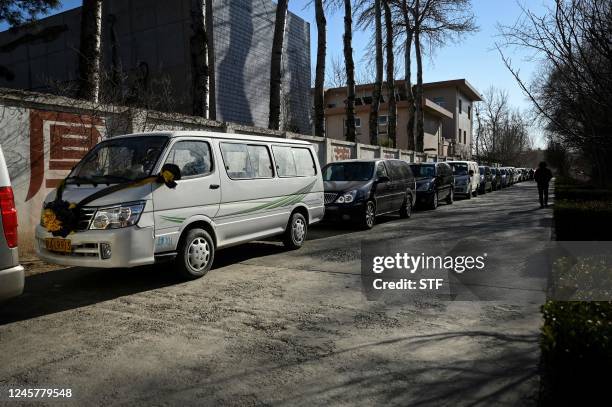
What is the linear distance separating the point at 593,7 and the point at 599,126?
4.71ft

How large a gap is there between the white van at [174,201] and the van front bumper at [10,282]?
135 centimetres

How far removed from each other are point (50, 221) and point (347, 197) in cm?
668

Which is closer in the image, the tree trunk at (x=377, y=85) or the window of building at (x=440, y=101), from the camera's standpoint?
the tree trunk at (x=377, y=85)

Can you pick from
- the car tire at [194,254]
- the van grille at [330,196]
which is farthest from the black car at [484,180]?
the car tire at [194,254]

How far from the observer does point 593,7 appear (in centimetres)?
513

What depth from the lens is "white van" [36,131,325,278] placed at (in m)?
5.45

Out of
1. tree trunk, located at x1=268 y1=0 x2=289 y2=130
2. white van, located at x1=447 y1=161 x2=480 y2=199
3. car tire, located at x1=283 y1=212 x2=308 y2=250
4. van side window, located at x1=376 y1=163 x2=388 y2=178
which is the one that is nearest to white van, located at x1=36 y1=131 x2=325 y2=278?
car tire, located at x1=283 y1=212 x2=308 y2=250

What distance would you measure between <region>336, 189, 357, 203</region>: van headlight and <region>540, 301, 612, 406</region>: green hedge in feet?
26.9

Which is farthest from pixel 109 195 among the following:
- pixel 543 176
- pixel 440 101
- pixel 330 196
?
pixel 440 101

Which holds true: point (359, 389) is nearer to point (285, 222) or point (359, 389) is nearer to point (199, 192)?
point (199, 192)

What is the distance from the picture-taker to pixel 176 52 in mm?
19344

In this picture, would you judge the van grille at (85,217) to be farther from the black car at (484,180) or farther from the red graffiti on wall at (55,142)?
the black car at (484,180)

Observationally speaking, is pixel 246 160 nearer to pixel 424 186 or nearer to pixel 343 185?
pixel 343 185

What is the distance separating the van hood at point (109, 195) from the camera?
5.46m
